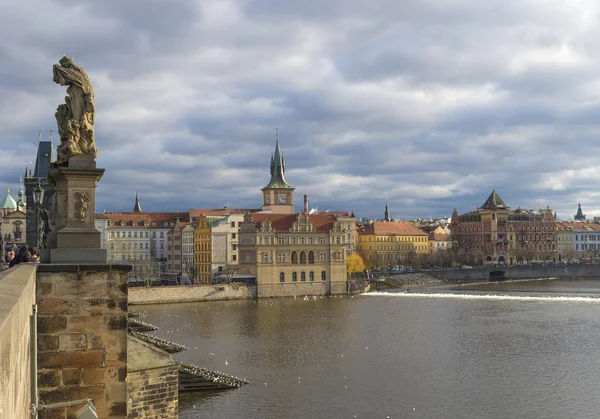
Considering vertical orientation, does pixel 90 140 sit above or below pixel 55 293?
above

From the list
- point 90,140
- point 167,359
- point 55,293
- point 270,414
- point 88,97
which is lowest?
point 270,414

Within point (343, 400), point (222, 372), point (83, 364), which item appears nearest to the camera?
point (83, 364)

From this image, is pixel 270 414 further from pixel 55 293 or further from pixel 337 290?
pixel 337 290

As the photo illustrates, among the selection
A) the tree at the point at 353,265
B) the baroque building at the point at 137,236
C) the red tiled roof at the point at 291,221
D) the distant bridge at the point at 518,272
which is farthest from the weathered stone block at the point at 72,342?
the distant bridge at the point at 518,272

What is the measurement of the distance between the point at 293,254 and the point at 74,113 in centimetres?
7686

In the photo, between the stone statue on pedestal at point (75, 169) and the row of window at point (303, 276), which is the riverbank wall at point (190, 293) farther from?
the stone statue on pedestal at point (75, 169)

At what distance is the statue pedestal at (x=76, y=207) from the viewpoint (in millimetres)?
13141

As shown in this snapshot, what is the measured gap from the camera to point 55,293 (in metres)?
12.0

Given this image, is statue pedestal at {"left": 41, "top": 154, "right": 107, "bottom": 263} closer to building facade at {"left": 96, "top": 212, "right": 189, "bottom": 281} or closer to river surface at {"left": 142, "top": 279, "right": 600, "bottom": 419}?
river surface at {"left": 142, "top": 279, "right": 600, "bottom": 419}

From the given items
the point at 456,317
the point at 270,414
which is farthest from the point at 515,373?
the point at 456,317

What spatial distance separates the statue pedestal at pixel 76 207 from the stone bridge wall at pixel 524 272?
10326 centimetres

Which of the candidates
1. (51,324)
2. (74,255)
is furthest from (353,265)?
(51,324)

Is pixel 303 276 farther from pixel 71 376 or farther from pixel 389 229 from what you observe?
pixel 71 376

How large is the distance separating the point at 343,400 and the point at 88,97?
19.6 m
